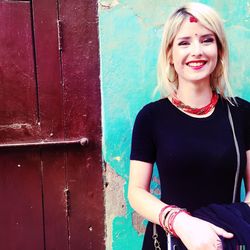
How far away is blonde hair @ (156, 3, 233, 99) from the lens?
57.2 inches

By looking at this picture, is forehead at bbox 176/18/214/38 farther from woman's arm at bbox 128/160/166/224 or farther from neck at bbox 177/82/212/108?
woman's arm at bbox 128/160/166/224

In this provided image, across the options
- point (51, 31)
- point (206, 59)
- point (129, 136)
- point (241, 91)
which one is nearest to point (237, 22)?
point (241, 91)

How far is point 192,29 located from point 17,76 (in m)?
0.83

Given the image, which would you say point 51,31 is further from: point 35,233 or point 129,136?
point 35,233

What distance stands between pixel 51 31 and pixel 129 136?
1.99 ft

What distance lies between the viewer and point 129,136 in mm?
1925

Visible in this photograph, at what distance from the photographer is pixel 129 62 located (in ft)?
6.15

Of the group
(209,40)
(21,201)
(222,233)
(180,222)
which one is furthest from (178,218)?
(21,201)

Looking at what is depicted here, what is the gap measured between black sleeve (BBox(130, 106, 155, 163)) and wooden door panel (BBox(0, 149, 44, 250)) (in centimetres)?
58

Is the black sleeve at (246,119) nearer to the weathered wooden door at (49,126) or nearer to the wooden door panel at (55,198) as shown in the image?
the weathered wooden door at (49,126)

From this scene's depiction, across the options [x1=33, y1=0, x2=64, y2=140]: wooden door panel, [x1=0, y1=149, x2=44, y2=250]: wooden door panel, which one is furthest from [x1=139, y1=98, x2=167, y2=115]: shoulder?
[x1=0, y1=149, x2=44, y2=250]: wooden door panel

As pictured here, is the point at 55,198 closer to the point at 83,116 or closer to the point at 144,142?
the point at 83,116

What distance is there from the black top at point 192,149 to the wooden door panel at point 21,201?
1.98ft

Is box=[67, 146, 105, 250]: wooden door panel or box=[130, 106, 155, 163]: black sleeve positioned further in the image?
box=[67, 146, 105, 250]: wooden door panel
